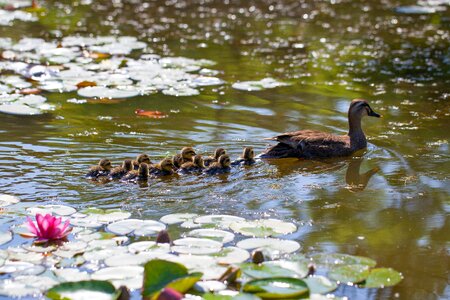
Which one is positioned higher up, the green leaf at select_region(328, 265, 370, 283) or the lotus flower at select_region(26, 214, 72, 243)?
the lotus flower at select_region(26, 214, 72, 243)

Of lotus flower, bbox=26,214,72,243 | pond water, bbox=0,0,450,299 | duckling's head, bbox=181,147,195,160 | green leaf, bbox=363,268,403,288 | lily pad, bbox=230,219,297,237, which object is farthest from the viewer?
duckling's head, bbox=181,147,195,160

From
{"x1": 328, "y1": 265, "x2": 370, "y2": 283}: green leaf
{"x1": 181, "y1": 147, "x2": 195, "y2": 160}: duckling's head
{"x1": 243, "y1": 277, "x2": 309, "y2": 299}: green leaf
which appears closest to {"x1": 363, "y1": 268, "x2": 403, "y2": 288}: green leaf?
{"x1": 328, "y1": 265, "x2": 370, "y2": 283}: green leaf

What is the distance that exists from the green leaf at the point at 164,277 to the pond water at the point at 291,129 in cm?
98

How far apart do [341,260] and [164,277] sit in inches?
48.4

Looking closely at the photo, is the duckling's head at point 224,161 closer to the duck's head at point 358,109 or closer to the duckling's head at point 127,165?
the duckling's head at point 127,165

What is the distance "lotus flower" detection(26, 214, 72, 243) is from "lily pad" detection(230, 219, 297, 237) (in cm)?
113

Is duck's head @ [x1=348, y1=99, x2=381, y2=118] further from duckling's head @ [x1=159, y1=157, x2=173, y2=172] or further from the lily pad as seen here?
the lily pad

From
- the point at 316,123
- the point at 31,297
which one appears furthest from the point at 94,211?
the point at 316,123

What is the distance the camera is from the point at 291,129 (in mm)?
9477

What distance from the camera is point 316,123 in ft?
32.0

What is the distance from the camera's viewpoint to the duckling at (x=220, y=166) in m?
7.90

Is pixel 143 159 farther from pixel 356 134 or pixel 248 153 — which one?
pixel 356 134

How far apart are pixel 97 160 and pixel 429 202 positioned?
9.64 feet

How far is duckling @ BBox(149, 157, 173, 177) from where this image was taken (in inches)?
305
